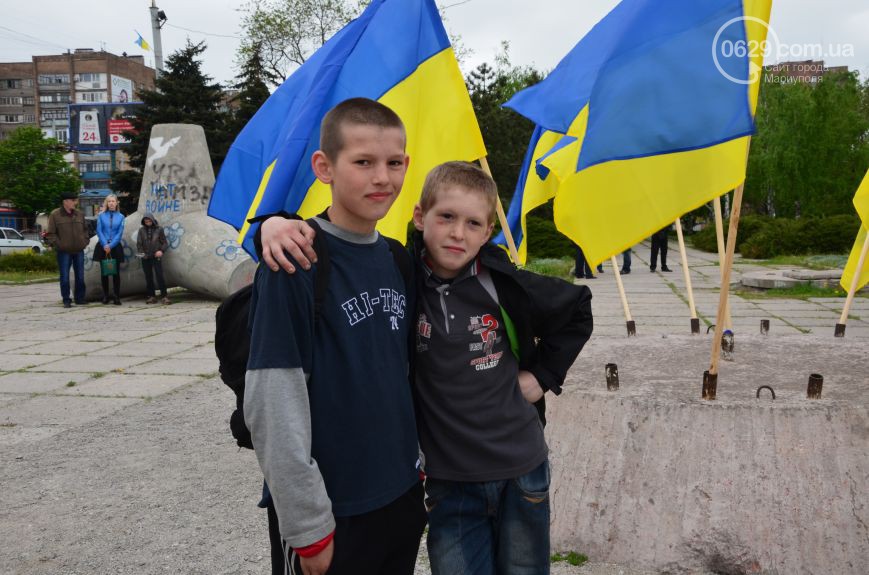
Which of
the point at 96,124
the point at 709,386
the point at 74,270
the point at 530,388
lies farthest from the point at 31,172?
the point at 530,388

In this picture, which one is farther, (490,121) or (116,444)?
(490,121)

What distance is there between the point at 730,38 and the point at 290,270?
7.52 feet

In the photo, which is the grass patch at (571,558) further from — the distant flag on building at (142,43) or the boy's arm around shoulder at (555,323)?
the distant flag on building at (142,43)

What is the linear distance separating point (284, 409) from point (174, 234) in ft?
36.6

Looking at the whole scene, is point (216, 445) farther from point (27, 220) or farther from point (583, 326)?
point (27, 220)

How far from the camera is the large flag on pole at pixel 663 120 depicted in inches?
114

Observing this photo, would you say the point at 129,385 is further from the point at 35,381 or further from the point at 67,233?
the point at 67,233

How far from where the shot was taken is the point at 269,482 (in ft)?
4.90

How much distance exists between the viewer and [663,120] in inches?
117

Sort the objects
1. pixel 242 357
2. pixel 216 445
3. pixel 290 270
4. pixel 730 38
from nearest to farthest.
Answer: pixel 290 270
pixel 242 357
pixel 730 38
pixel 216 445

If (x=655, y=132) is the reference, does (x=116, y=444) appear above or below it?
below

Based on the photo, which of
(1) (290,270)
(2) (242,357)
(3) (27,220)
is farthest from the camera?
(3) (27,220)

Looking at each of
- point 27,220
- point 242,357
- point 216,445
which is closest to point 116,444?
point 216,445

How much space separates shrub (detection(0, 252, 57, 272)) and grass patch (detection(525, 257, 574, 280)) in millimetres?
13621
